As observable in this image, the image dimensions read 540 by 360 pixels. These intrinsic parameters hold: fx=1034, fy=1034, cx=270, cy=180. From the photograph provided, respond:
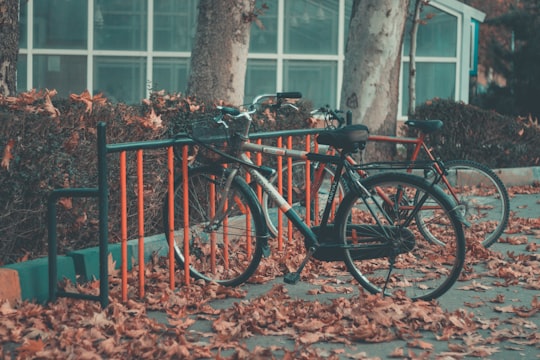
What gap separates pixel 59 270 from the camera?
628 centimetres

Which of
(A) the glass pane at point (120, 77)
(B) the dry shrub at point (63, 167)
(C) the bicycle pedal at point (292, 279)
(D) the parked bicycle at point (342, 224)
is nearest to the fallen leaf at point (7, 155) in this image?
(B) the dry shrub at point (63, 167)

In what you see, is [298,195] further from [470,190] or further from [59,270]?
[59,270]

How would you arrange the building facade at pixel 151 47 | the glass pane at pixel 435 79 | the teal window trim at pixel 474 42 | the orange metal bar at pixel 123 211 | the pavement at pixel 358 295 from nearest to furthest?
1. the pavement at pixel 358 295
2. the orange metal bar at pixel 123 211
3. the building facade at pixel 151 47
4. the glass pane at pixel 435 79
5. the teal window trim at pixel 474 42

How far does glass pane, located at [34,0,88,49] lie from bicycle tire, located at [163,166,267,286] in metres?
13.2

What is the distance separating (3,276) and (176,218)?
2.17 m

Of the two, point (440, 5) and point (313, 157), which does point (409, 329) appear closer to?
point (313, 157)

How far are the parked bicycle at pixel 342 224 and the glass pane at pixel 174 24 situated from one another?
13172mm

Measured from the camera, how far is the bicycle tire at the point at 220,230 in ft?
21.6

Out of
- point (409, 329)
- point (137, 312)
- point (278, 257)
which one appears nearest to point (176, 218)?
point (278, 257)

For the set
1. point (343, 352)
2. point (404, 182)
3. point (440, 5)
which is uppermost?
point (440, 5)

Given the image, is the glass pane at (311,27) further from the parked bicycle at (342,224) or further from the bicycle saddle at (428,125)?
the parked bicycle at (342,224)

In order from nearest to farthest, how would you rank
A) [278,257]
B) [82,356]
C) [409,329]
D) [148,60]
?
[82,356], [409,329], [278,257], [148,60]

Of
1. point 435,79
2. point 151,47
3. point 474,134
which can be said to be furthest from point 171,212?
point 435,79

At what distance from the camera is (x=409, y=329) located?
555 centimetres
